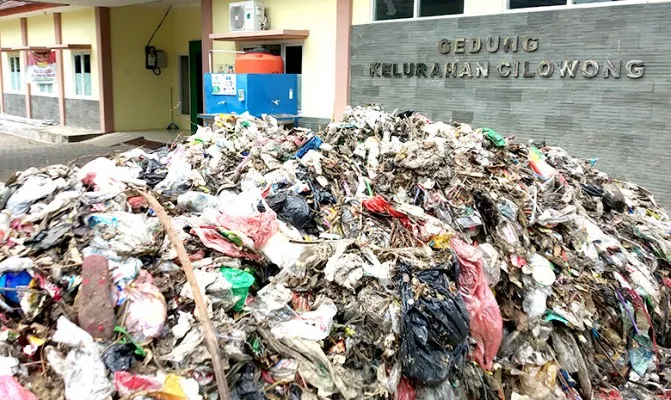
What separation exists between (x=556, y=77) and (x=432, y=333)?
18.4 ft

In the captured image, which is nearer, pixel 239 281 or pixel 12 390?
pixel 12 390

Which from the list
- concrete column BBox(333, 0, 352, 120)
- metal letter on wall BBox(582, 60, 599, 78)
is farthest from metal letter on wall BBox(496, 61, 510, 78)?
concrete column BBox(333, 0, 352, 120)

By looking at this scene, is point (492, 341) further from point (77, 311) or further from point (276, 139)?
point (276, 139)

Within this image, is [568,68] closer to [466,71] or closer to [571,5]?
[571,5]

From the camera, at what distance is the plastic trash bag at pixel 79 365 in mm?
2359

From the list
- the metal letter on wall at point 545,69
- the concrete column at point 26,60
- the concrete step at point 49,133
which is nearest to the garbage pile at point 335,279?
the metal letter on wall at point 545,69

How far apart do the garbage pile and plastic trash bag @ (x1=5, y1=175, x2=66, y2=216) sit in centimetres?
2

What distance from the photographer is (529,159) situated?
534 cm

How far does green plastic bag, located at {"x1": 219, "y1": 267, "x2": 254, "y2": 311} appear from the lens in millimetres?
3018

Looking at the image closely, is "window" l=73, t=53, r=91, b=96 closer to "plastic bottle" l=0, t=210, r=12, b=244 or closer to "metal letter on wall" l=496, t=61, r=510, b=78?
"metal letter on wall" l=496, t=61, r=510, b=78

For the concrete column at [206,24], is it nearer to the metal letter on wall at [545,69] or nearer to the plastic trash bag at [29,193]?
the metal letter on wall at [545,69]

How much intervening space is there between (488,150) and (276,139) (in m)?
2.09

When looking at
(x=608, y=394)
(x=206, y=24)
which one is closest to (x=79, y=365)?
(x=608, y=394)

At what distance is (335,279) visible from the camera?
3.17m
